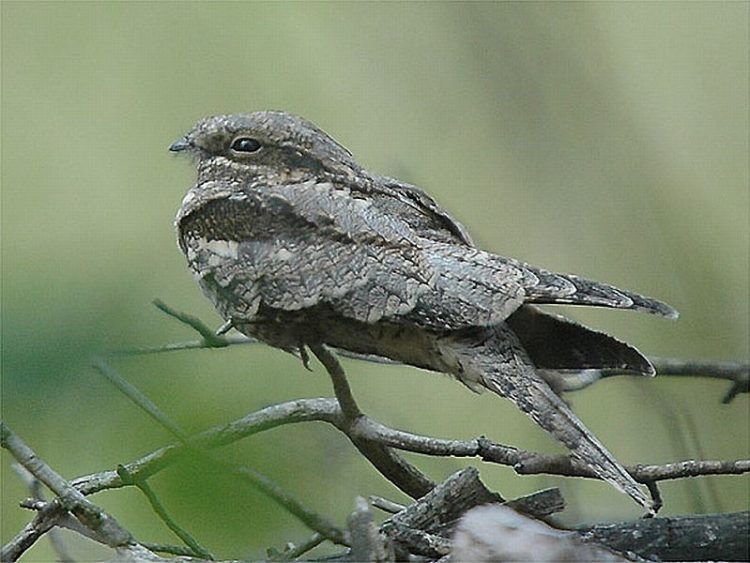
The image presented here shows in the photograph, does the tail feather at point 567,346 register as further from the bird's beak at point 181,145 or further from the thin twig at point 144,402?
the thin twig at point 144,402

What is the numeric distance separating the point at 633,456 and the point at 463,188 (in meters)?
→ 0.69

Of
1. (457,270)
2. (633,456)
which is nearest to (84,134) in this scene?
(457,270)

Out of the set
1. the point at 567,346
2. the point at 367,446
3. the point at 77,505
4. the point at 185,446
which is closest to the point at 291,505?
the point at 185,446

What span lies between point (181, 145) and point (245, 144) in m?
0.12

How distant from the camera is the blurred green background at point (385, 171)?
1.91 feet

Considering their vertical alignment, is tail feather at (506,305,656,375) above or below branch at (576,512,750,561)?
above

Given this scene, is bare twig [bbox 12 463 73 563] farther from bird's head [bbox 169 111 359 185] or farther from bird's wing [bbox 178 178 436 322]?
bird's head [bbox 169 111 359 185]

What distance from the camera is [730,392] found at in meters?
1.48

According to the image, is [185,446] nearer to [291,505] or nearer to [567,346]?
[291,505]

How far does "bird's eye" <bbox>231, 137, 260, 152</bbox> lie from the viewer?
161cm

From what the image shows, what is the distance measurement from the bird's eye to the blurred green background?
0.40ft

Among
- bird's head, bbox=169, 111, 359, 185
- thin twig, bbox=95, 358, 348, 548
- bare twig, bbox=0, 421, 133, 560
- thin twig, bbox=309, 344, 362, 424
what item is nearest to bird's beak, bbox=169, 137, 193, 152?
bird's head, bbox=169, 111, 359, 185

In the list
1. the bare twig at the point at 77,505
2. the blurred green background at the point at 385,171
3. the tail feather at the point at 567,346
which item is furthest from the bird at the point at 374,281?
the bare twig at the point at 77,505

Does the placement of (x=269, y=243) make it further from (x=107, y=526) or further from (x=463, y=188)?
(x=463, y=188)
